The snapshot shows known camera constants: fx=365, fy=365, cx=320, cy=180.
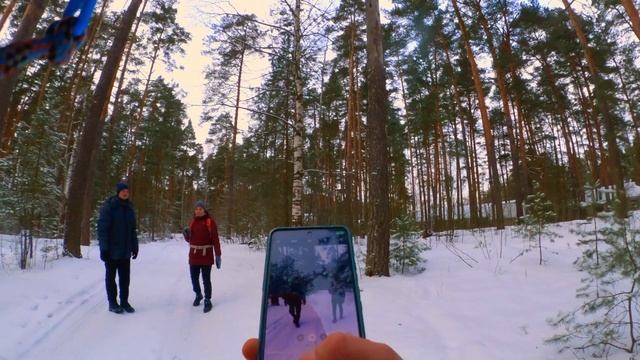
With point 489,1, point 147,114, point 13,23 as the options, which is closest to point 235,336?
point 489,1

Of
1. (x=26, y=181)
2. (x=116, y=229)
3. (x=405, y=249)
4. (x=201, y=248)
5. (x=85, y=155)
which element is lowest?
(x=405, y=249)

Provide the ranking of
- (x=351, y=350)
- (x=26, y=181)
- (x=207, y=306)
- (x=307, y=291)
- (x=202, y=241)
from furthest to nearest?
(x=26, y=181)
(x=202, y=241)
(x=207, y=306)
(x=307, y=291)
(x=351, y=350)

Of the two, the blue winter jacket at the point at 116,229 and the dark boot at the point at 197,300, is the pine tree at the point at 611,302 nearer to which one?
the dark boot at the point at 197,300

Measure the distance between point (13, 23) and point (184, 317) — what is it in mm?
20630

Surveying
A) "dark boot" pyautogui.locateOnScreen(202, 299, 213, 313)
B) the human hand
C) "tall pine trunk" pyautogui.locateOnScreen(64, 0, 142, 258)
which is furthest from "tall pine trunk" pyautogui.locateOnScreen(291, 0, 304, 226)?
the human hand

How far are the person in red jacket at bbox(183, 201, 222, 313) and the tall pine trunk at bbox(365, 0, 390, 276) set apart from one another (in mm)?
3069

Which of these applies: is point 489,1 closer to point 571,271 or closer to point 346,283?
point 571,271

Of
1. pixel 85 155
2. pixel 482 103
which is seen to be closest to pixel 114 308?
pixel 85 155

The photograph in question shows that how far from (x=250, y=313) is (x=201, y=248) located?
1493 millimetres

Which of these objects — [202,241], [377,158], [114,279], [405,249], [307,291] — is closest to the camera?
[307,291]

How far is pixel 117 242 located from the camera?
234 inches

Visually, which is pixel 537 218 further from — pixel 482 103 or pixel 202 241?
pixel 482 103

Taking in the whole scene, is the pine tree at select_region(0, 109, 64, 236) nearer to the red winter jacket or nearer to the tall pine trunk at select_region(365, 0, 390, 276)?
the red winter jacket

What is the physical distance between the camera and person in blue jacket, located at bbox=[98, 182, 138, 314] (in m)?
5.82
